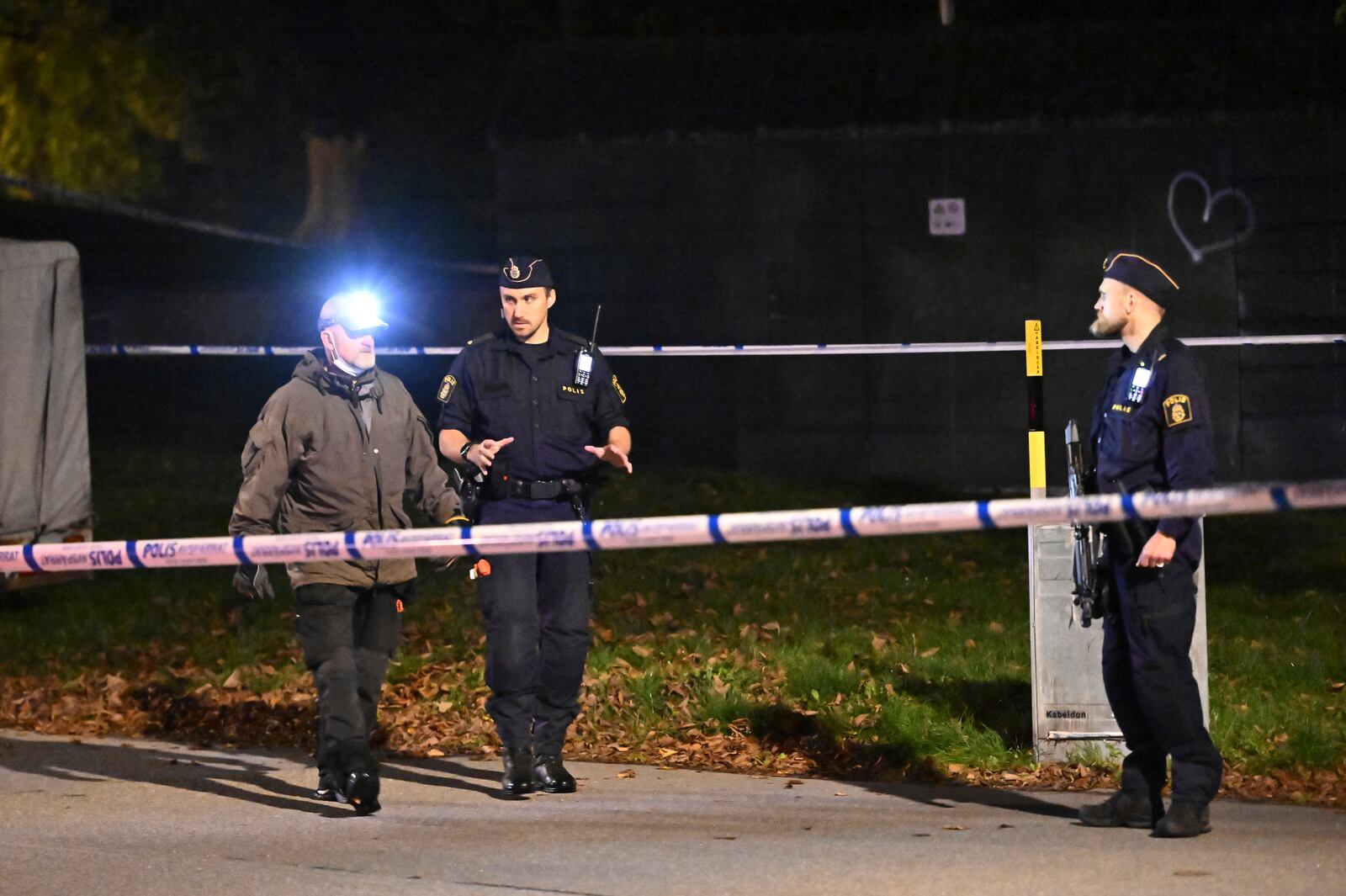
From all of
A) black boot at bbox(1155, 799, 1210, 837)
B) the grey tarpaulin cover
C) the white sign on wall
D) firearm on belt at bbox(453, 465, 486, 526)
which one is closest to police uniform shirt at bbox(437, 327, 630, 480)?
firearm on belt at bbox(453, 465, 486, 526)

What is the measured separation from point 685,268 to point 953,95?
8.32ft

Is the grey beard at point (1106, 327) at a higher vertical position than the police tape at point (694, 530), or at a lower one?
higher

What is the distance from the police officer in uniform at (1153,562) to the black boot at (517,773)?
2.26m

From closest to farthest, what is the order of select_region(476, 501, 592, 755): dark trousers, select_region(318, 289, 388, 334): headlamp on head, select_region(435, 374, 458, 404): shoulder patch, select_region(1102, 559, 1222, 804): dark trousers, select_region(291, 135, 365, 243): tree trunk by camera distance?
1. select_region(1102, 559, 1222, 804): dark trousers
2. select_region(318, 289, 388, 334): headlamp on head
3. select_region(476, 501, 592, 755): dark trousers
4. select_region(435, 374, 458, 404): shoulder patch
5. select_region(291, 135, 365, 243): tree trunk

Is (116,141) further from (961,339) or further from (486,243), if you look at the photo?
(961,339)

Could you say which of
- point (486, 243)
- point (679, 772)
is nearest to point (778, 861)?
point (679, 772)

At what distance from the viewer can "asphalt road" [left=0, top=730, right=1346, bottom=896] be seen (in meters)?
6.29

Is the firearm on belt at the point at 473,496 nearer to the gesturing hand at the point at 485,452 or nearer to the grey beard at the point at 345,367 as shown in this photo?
the gesturing hand at the point at 485,452

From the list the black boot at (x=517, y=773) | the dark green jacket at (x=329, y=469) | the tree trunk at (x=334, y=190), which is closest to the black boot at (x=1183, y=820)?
the black boot at (x=517, y=773)

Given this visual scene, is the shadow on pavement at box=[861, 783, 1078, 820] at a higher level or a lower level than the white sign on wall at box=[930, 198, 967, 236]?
lower

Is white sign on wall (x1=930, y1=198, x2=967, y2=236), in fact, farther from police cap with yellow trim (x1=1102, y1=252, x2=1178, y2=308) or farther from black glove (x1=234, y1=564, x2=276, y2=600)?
black glove (x1=234, y1=564, x2=276, y2=600)

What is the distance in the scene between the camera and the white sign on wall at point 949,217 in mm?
15219

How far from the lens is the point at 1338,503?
5074 mm

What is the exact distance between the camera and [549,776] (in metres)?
7.79
